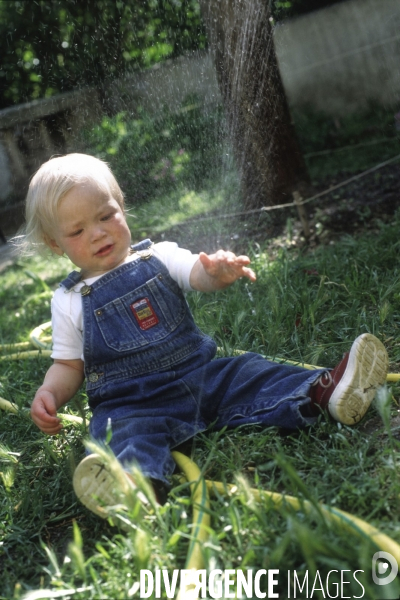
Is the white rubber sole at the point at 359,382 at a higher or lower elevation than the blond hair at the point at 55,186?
lower

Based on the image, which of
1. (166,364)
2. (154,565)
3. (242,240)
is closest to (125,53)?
(242,240)

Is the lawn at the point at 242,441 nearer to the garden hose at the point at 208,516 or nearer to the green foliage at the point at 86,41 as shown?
the garden hose at the point at 208,516

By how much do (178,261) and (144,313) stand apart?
20 cm

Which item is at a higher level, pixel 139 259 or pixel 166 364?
pixel 139 259

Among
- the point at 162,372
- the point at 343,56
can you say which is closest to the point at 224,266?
the point at 162,372

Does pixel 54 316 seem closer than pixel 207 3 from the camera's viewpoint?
Yes

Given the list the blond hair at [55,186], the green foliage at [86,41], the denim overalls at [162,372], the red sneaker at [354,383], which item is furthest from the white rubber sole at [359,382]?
the green foliage at [86,41]

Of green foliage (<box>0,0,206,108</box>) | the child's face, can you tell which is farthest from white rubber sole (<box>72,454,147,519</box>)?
green foliage (<box>0,0,206,108</box>)

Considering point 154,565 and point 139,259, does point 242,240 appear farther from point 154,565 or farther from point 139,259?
point 154,565

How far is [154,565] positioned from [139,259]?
989 mm

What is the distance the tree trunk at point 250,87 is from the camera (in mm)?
3793

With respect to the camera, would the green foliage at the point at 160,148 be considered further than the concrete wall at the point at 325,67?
No

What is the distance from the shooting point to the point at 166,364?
2.02m

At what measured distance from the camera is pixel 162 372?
79.1 inches
